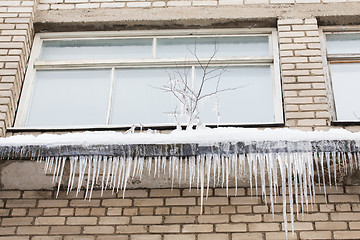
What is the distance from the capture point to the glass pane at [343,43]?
577cm

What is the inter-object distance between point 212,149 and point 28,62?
2.71 metres

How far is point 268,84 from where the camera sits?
18.2 ft

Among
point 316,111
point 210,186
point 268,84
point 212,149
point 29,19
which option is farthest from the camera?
point 29,19

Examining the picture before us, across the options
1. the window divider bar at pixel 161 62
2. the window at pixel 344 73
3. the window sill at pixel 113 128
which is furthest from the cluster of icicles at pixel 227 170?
the window divider bar at pixel 161 62

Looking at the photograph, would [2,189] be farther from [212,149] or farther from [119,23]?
[119,23]

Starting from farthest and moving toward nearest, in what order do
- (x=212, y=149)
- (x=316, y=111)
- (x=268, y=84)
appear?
1. (x=268, y=84)
2. (x=316, y=111)
3. (x=212, y=149)

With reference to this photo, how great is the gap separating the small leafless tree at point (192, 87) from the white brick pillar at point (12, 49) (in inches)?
62.2

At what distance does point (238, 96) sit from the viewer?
5.48m

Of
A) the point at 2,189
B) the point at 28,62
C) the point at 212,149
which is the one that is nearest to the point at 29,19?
the point at 28,62

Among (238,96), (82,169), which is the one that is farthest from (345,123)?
(82,169)

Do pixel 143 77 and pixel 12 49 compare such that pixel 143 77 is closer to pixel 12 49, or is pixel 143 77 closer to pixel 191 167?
pixel 12 49

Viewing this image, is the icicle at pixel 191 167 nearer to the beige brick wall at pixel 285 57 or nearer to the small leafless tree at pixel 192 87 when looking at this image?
the small leafless tree at pixel 192 87

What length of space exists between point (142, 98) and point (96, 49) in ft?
3.21

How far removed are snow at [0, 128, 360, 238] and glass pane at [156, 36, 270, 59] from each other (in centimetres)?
172
